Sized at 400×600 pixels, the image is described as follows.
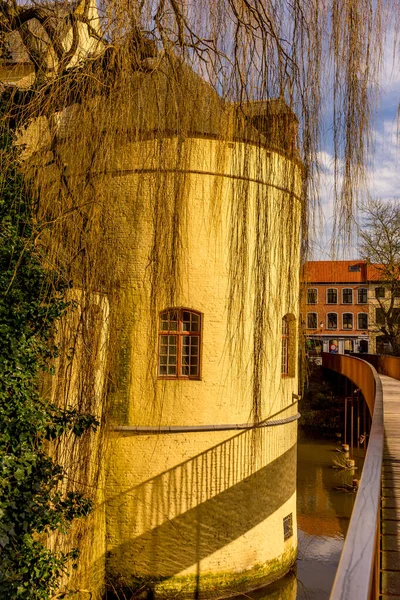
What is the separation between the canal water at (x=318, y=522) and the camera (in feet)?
37.5

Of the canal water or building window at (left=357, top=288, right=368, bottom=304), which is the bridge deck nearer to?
the canal water

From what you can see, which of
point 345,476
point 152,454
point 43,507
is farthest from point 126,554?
point 345,476

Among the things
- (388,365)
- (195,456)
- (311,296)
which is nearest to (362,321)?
(388,365)

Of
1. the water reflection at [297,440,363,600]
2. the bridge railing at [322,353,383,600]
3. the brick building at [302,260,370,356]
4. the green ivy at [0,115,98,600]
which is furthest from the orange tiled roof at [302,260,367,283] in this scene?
the brick building at [302,260,370,356]

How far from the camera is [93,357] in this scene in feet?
18.1

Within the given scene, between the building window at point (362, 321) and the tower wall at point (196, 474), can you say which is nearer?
the tower wall at point (196, 474)

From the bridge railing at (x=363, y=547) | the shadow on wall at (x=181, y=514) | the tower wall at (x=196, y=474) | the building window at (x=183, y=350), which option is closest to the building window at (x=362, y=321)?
the tower wall at (x=196, y=474)

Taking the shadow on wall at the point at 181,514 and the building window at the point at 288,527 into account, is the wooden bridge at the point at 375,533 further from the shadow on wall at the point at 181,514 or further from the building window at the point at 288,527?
the building window at the point at 288,527

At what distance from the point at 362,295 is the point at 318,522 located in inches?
1147

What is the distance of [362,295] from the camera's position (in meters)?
42.8

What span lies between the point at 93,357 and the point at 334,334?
39421 millimetres

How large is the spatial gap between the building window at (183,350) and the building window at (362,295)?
110 feet

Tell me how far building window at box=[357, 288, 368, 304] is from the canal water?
1967 centimetres

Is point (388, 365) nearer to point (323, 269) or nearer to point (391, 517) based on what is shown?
point (323, 269)
